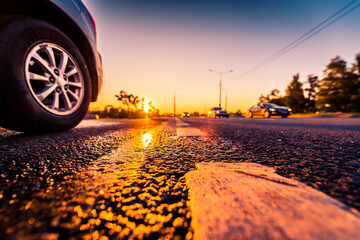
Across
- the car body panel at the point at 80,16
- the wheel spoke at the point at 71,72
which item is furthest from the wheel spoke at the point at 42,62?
the car body panel at the point at 80,16

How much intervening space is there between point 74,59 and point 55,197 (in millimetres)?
2539

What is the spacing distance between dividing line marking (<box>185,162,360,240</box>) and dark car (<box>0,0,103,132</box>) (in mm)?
→ 2127

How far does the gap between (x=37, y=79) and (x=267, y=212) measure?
2.56 metres

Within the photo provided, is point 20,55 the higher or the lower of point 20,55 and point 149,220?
the higher

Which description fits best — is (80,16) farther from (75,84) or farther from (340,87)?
(340,87)

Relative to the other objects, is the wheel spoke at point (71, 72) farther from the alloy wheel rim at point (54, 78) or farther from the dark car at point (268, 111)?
the dark car at point (268, 111)

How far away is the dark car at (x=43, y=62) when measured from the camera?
1.73 m

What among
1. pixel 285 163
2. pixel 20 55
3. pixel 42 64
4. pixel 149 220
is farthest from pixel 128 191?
pixel 42 64

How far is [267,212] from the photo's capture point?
0.42m

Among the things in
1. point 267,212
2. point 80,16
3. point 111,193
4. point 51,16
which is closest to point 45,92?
point 51,16

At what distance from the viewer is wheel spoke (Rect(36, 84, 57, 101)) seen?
2049 mm

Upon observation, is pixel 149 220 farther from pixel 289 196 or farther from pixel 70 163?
pixel 70 163

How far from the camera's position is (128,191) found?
59 centimetres

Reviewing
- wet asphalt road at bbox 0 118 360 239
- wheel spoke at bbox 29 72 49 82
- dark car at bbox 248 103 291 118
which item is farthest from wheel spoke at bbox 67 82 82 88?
dark car at bbox 248 103 291 118
